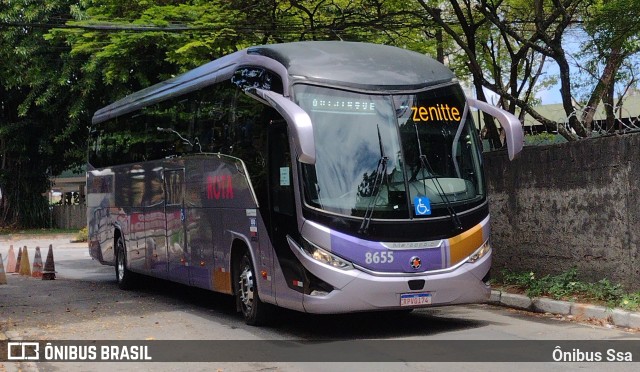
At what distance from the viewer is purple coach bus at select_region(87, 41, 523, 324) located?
962 centimetres

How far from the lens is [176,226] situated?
1434 centimetres

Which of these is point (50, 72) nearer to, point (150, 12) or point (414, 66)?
point (150, 12)

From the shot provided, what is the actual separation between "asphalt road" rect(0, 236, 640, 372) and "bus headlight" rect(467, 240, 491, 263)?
34.1 inches

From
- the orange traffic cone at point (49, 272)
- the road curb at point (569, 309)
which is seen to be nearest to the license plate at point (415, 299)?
the road curb at point (569, 309)

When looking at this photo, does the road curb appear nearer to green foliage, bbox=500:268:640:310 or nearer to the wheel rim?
green foliage, bbox=500:268:640:310

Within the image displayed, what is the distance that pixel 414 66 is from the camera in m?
10.8

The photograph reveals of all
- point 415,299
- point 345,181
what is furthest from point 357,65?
point 415,299

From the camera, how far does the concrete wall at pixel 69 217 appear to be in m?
50.2

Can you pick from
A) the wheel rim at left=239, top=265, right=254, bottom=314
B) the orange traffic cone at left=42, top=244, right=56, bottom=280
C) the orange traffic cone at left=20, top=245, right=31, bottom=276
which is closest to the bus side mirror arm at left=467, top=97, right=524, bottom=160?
the wheel rim at left=239, top=265, right=254, bottom=314

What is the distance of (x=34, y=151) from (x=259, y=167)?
36520 mm

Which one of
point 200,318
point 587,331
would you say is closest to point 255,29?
point 200,318

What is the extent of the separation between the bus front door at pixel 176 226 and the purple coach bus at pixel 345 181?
1.58 m

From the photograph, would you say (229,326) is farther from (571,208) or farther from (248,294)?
(571,208)

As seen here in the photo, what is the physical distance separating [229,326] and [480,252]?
3.58m
